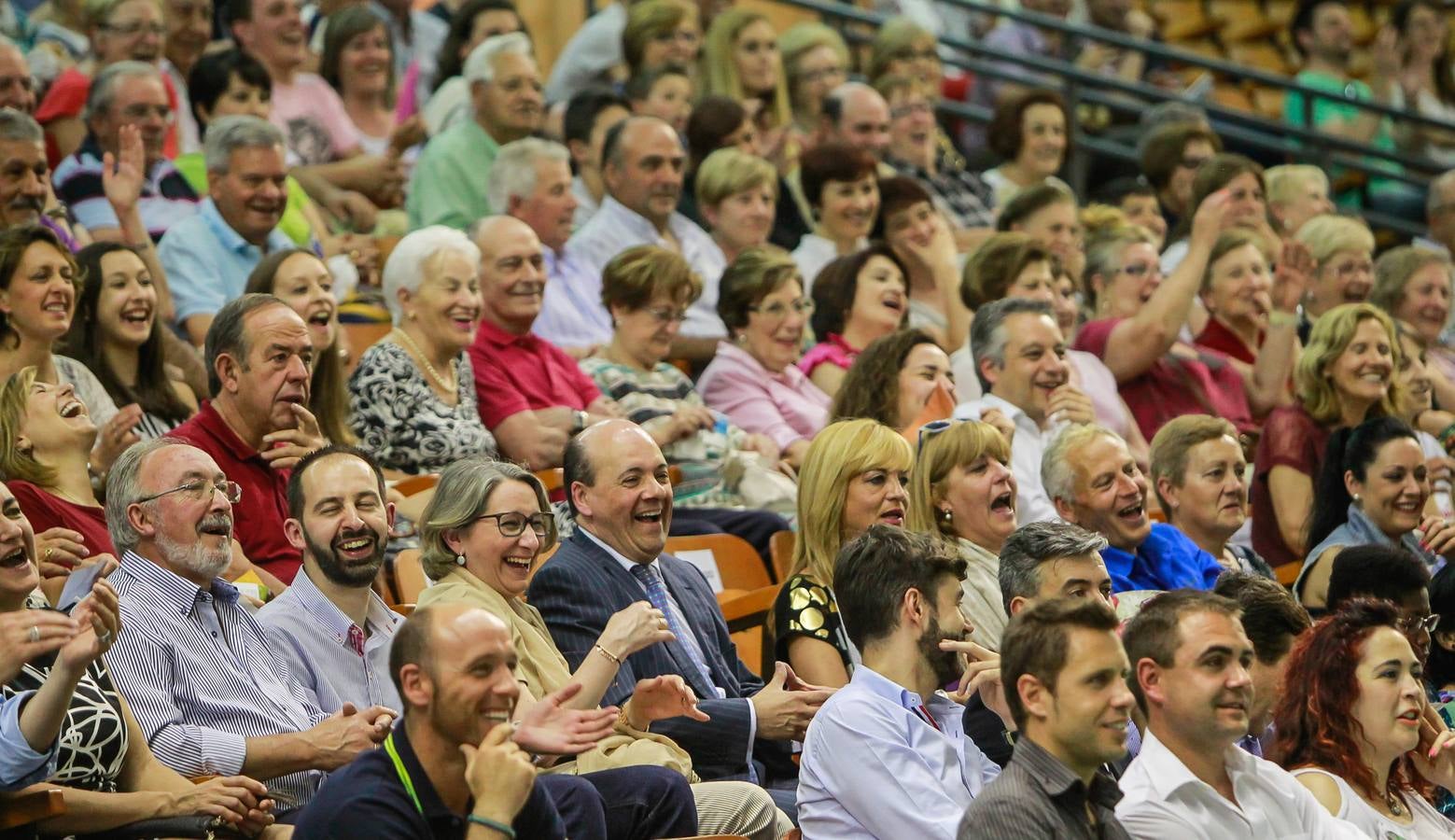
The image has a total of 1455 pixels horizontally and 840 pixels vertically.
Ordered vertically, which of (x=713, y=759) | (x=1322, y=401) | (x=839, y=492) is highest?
(x=1322, y=401)

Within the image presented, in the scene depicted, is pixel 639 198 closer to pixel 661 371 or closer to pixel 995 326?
pixel 661 371

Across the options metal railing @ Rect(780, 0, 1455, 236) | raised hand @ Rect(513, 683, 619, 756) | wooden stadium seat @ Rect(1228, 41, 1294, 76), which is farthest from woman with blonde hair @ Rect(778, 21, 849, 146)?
raised hand @ Rect(513, 683, 619, 756)

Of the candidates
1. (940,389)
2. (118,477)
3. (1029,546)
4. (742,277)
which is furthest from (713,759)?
(742,277)

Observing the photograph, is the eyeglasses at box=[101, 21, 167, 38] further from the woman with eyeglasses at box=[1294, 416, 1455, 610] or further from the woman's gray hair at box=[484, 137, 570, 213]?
the woman with eyeglasses at box=[1294, 416, 1455, 610]

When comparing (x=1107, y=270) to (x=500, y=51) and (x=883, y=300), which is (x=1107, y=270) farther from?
(x=500, y=51)

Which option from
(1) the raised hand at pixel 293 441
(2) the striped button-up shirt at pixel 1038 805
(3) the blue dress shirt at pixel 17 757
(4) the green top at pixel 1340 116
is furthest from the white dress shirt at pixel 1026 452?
(4) the green top at pixel 1340 116

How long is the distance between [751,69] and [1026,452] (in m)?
3.15

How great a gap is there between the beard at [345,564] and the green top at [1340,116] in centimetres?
631

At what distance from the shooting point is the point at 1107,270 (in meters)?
7.02

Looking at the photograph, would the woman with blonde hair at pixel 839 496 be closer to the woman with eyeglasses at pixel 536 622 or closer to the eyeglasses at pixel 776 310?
the woman with eyeglasses at pixel 536 622

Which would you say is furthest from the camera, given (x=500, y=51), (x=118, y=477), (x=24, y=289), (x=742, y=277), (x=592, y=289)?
(x=500, y=51)

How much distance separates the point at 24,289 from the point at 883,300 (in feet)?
8.41

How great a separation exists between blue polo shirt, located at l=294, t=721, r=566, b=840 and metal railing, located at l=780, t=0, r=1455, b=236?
6192 millimetres

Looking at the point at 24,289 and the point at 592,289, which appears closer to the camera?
the point at 24,289
